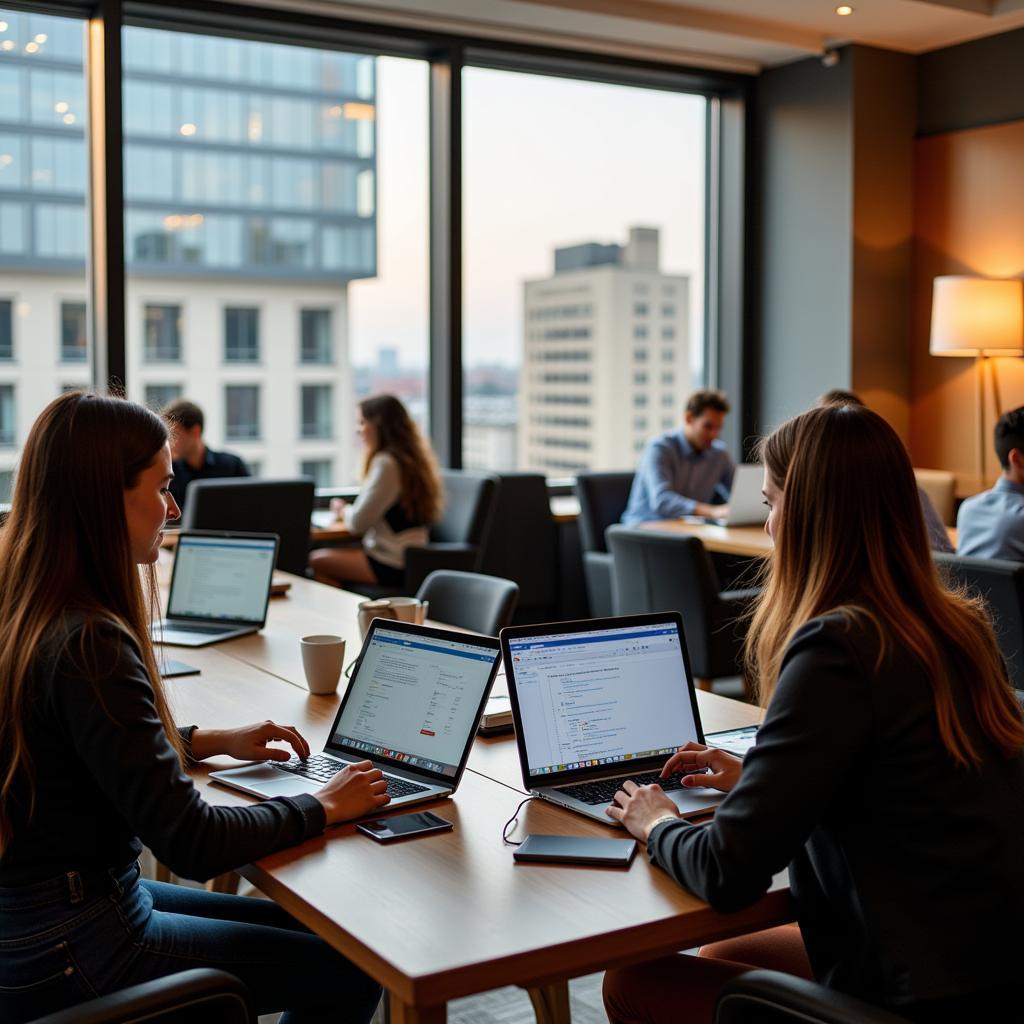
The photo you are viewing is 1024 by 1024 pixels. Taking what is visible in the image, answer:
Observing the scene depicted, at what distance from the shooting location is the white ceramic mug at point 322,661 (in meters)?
2.41

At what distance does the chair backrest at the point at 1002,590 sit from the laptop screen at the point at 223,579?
169 centimetres

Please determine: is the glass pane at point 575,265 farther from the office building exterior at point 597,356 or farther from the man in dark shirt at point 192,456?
the man in dark shirt at point 192,456

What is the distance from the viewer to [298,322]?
5.77 metres

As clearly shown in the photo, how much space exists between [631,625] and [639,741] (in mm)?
177

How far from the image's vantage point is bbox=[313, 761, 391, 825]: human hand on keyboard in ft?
5.61

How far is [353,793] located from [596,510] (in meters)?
4.03

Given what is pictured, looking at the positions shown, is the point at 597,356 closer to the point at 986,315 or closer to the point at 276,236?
the point at 276,236

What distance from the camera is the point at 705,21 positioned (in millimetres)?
5816

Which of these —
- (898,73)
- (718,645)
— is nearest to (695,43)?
(898,73)

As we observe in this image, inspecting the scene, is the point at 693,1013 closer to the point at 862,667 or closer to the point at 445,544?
the point at 862,667

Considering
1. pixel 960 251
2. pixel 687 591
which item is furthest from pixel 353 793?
pixel 960 251

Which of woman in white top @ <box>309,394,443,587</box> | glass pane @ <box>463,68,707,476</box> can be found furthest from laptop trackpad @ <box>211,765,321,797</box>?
glass pane @ <box>463,68,707,476</box>

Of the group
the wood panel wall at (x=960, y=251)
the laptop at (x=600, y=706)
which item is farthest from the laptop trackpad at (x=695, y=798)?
the wood panel wall at (x=960, y=251)

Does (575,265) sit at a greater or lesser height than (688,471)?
greater
